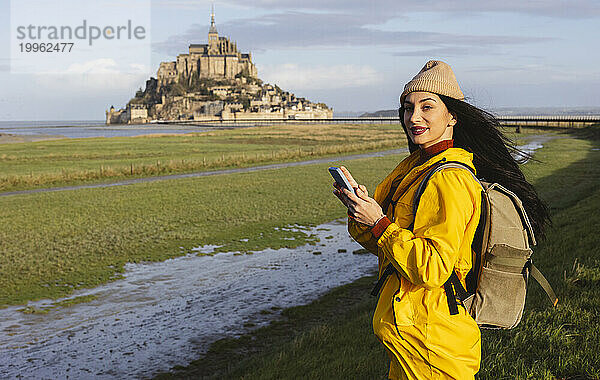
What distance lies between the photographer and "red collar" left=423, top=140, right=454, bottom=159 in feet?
9.55

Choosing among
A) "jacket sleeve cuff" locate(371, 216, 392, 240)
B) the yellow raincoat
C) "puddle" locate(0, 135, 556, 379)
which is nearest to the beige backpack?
the yellow raincoat

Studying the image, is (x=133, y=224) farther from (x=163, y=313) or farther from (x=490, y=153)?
(x=490, y=153)

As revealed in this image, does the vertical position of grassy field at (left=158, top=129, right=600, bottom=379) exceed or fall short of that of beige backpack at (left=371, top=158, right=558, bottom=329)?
it falls short

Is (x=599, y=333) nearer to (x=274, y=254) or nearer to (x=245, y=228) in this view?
(x=274, y=254)

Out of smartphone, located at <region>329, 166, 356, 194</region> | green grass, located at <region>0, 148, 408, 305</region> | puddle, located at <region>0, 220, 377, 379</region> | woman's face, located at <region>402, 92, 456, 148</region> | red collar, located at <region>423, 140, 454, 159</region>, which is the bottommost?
puddle, located at <region>0, 220, 377, 379</region>

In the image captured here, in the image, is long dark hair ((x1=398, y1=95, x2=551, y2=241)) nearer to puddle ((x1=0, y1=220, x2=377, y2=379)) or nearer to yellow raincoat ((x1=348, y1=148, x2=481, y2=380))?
yellow raincoat ((x1=348, y1=148, x2=481, y2=380))

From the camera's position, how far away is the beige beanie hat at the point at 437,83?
2.82m

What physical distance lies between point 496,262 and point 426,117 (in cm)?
83

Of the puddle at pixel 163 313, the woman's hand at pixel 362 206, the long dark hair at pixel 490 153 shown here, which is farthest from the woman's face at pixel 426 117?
the puddle at pixel 163 313

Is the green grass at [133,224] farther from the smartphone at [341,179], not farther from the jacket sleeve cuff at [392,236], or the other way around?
the jacket sleeve cuff at [392,236]

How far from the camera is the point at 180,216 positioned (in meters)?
18.8

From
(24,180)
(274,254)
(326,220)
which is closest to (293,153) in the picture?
(24,180)

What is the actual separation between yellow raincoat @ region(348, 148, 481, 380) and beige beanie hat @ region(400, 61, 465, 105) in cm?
31

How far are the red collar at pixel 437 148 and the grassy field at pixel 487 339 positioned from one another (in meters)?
1.43
